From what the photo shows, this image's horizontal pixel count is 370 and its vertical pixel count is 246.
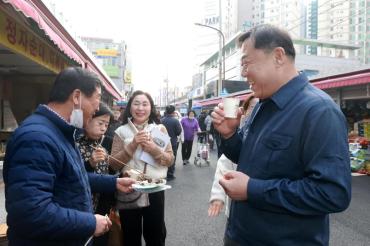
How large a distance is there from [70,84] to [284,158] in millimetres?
1179

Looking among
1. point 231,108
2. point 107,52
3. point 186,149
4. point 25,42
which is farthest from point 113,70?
point 231,108

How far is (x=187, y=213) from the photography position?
19.3 feet

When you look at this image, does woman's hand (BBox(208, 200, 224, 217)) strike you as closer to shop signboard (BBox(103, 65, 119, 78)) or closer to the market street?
the market street

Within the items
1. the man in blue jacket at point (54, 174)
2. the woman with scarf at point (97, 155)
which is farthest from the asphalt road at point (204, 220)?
the man in blue jacket at point (54, 174)

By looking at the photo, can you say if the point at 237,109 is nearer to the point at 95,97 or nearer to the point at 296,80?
the point at 296,80

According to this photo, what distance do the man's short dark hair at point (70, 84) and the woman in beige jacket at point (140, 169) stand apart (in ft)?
3.94

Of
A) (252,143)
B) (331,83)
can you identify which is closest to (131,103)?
(252,143)

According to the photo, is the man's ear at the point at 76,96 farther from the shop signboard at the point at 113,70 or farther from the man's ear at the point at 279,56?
the shop signboard at the point at 113,70

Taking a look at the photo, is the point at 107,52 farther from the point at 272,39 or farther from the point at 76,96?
the point at 272,39

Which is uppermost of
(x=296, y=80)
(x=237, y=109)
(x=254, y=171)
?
(x=296, y=80)

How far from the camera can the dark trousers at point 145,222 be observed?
320 centimetres

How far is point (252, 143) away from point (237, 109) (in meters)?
0.30

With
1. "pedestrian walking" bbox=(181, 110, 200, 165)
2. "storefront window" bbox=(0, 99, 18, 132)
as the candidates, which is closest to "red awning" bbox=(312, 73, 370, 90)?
"pedestrian walking" bbox=(181, 110, 200, 165)

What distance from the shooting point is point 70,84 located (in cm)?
189
